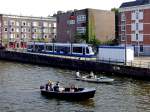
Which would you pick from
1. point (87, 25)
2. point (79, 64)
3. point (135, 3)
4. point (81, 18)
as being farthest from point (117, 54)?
point (81, 18)

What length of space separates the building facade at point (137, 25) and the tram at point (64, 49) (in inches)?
564

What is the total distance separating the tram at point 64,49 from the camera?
98.2m

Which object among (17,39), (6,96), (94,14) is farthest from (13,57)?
(6,96)

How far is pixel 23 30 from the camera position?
17375 centimetres

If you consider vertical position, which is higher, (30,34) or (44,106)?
(30,34)

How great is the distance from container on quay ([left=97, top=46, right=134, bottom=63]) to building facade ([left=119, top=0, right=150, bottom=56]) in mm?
19839

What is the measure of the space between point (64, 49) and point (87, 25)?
72.4 ft

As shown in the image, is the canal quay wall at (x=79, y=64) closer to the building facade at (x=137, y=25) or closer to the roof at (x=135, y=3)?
the building facade at (x=137, y=25)

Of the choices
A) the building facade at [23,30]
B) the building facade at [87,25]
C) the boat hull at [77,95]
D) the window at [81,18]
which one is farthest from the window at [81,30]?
the boat hull at [77,95]

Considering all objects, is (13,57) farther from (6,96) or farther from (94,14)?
(6,96)

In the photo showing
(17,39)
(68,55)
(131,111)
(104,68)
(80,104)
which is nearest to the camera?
(131,111)

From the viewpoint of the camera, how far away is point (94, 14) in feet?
421

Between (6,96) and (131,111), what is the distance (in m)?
18.1

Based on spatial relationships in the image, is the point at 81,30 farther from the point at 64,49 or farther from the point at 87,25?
the point at 64,49
